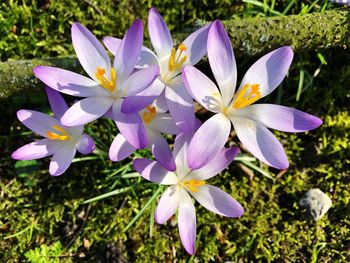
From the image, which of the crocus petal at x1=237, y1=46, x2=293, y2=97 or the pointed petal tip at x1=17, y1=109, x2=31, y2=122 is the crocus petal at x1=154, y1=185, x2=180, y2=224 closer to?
the crocus petal at x1=237, y1=46, x2=293, y2=97

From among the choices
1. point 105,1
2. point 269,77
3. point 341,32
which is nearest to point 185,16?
point 105,1

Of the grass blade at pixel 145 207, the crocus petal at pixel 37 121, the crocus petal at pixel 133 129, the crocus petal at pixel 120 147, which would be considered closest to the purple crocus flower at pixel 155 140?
the crocus petal at pixel 120 147

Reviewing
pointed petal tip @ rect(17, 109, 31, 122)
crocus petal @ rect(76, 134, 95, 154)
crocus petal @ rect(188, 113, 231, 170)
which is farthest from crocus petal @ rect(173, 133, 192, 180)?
pointed petal tip @ rect(17, 109, 31, 122)


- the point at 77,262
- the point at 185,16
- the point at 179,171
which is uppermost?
the point at 185,16

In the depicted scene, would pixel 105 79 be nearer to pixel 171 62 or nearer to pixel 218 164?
pixel 171 62

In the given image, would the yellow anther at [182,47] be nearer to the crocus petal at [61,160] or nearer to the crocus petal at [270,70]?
the crocus petal at [270,70]

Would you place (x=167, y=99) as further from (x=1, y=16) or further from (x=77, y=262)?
(x=1, y=16)

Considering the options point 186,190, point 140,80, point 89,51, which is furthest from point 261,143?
point 89,51
